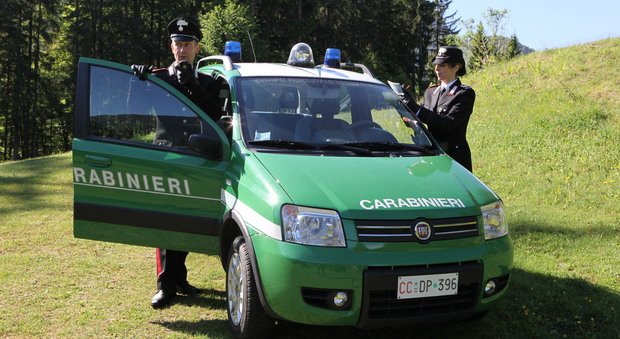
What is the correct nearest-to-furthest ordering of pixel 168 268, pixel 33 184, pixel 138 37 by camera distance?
pixel 168 268 → pixel 33 184 → pixel 138 37

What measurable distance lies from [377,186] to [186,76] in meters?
1.83

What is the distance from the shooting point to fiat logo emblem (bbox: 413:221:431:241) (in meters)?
3.18

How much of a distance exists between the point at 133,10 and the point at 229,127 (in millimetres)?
45820

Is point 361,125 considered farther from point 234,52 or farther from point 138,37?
point 138,37

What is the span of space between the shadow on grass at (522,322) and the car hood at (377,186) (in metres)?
0.94

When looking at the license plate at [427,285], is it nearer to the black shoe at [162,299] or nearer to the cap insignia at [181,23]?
the black shoe at [162,299]

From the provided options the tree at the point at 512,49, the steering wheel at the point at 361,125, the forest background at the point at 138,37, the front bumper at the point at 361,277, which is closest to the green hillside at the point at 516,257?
the front bumper at the point at 361,277

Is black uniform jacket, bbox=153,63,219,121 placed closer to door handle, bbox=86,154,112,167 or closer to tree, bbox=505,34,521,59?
door handle, bbox=86,154,112,167

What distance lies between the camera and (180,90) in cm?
436

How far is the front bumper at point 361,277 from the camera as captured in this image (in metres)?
3.05

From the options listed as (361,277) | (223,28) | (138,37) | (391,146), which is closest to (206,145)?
(391,146)

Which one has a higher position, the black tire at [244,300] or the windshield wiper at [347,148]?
the windshield wiper at [347,148]

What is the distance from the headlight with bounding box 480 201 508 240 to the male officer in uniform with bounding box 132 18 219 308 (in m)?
2.18

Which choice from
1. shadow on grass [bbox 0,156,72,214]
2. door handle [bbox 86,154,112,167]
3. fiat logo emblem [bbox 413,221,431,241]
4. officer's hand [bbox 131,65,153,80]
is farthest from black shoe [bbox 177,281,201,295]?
shadow on grass [bbox 0,156,72,214]
